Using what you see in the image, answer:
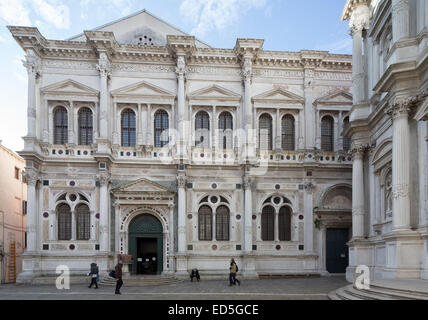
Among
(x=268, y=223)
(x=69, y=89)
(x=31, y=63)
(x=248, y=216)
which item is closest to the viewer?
(x=31, y=63)

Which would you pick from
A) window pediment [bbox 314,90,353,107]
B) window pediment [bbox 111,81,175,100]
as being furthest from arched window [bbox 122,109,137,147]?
window pediment [bbox 314,90,353,107]

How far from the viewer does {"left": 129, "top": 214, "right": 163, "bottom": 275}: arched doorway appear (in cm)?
2497

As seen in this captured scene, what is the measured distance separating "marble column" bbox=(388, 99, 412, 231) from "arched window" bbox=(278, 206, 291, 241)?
1048cm

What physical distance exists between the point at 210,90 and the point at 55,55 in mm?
9778

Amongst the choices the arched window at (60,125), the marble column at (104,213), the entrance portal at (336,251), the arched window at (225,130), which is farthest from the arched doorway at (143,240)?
the entrance portal at (336,251)

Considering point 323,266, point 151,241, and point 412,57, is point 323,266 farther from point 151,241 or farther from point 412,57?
point 412,57

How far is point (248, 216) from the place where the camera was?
81.6 ft

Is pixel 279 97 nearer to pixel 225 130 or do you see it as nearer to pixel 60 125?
pixel 225 130

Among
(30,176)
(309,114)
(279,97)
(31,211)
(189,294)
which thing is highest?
(279,97)

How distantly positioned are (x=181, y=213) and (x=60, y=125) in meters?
9.22

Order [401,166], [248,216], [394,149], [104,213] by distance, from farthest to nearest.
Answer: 1. [248,216]
2. [104,213]
3. [394,149]
4. [401,166]

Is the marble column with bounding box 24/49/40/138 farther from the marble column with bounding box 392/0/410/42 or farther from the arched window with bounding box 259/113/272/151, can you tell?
the marble column with bounding box 392/0/410/42

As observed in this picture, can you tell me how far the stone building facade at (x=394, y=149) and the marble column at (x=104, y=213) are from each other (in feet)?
44.3

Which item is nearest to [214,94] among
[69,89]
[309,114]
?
[309,114]
